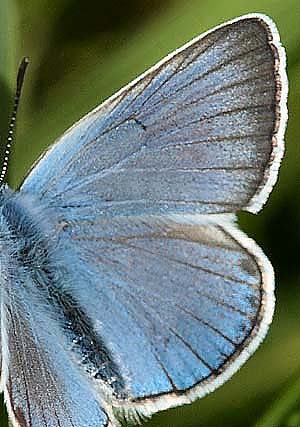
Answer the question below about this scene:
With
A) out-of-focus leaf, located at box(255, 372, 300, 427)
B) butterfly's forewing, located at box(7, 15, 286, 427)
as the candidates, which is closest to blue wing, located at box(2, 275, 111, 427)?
butterfly's forewing, located at box(7, 15, 286, 427)

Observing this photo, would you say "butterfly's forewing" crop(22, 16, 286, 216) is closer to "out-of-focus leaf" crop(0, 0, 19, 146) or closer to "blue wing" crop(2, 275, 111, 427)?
"blue wing" crop(2, 275, 111, 427)

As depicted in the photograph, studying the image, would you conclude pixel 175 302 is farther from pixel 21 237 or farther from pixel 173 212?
pixel 21 237

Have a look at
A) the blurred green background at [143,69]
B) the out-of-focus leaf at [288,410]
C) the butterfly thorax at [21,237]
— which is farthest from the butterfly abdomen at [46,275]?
the out-of-focus leaf at [288,410]

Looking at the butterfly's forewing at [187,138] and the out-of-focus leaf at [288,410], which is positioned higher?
the butterfly's forewing at [187,138]

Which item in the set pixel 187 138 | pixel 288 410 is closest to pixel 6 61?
pixel 187 138

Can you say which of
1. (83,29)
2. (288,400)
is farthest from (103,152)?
(83,29)

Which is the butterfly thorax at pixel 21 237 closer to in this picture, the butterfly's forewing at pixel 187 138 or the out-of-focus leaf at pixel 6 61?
the butterfly's forewing at pixel 187 138
